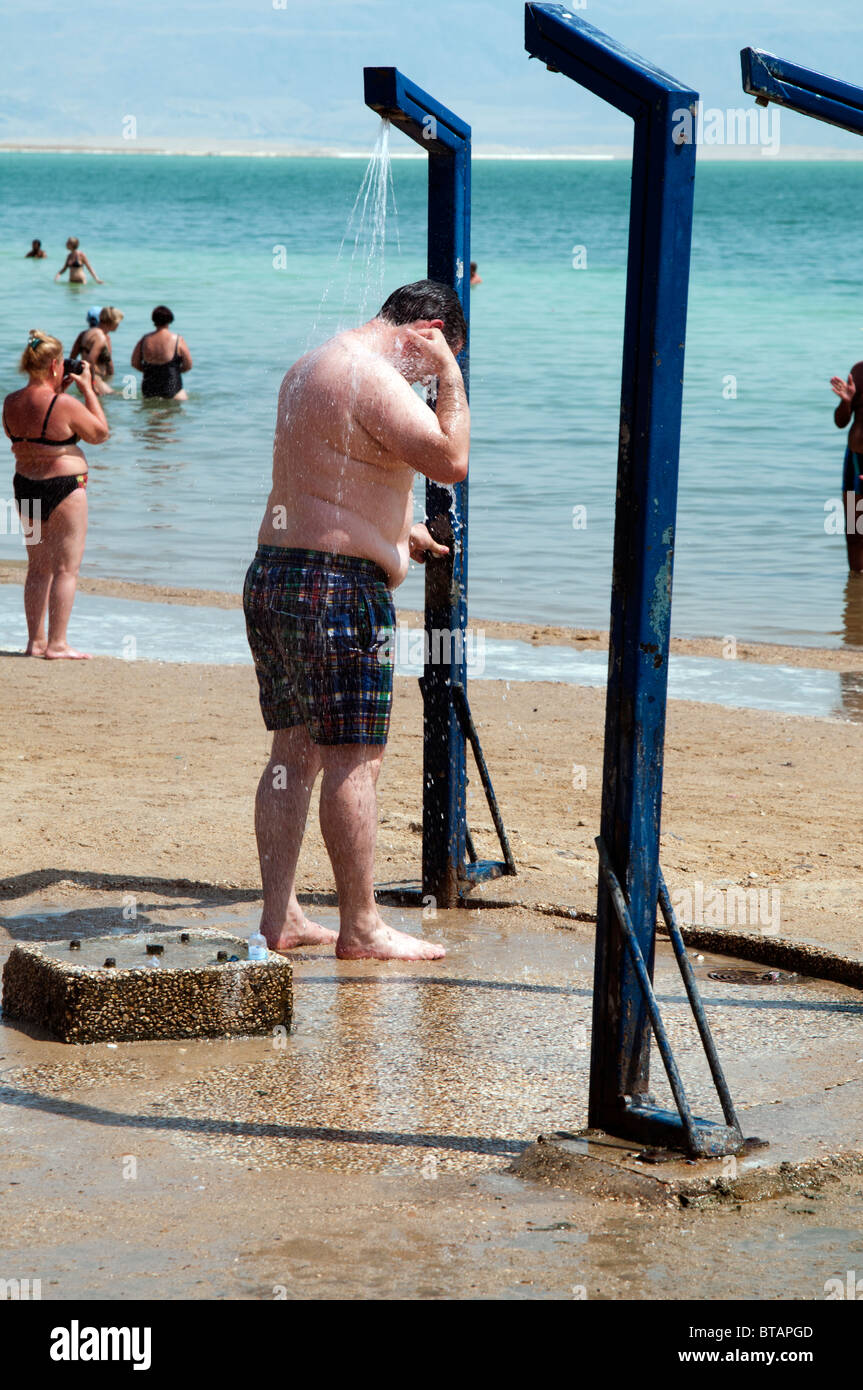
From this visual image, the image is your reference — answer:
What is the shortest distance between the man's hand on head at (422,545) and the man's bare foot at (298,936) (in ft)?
3.68

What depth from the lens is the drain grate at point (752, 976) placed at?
494cm

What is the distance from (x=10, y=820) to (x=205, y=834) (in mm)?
713

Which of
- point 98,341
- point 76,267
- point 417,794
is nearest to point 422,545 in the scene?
point 417,794

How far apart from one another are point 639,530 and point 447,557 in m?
1.82

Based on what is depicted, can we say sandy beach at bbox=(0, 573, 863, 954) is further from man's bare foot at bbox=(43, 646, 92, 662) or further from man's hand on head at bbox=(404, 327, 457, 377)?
man's hand on head at bbox=(404, 327, 457, 377)

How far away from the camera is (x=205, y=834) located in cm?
633

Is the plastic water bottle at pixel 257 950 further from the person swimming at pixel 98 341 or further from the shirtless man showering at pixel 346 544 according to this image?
the person swimming at pixel 98 341

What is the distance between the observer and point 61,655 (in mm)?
9711

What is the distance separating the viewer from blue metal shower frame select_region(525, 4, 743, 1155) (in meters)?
3.44

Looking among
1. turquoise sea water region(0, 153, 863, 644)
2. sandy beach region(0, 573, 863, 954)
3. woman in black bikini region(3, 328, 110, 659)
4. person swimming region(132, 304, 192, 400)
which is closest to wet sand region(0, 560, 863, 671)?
turquoise sea water region(0, 153, 863, 644)

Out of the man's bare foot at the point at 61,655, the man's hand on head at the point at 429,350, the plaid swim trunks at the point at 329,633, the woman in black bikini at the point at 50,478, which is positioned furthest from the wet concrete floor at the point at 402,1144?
the woman in black bikini at the point at 50,478

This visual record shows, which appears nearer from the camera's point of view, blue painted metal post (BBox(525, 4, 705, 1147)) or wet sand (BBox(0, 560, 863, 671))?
blue painted metal post (BBox(525, 4, 705, 1147))

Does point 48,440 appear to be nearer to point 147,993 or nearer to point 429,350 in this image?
point 429,350

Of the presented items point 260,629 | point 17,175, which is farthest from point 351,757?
point 17,175
